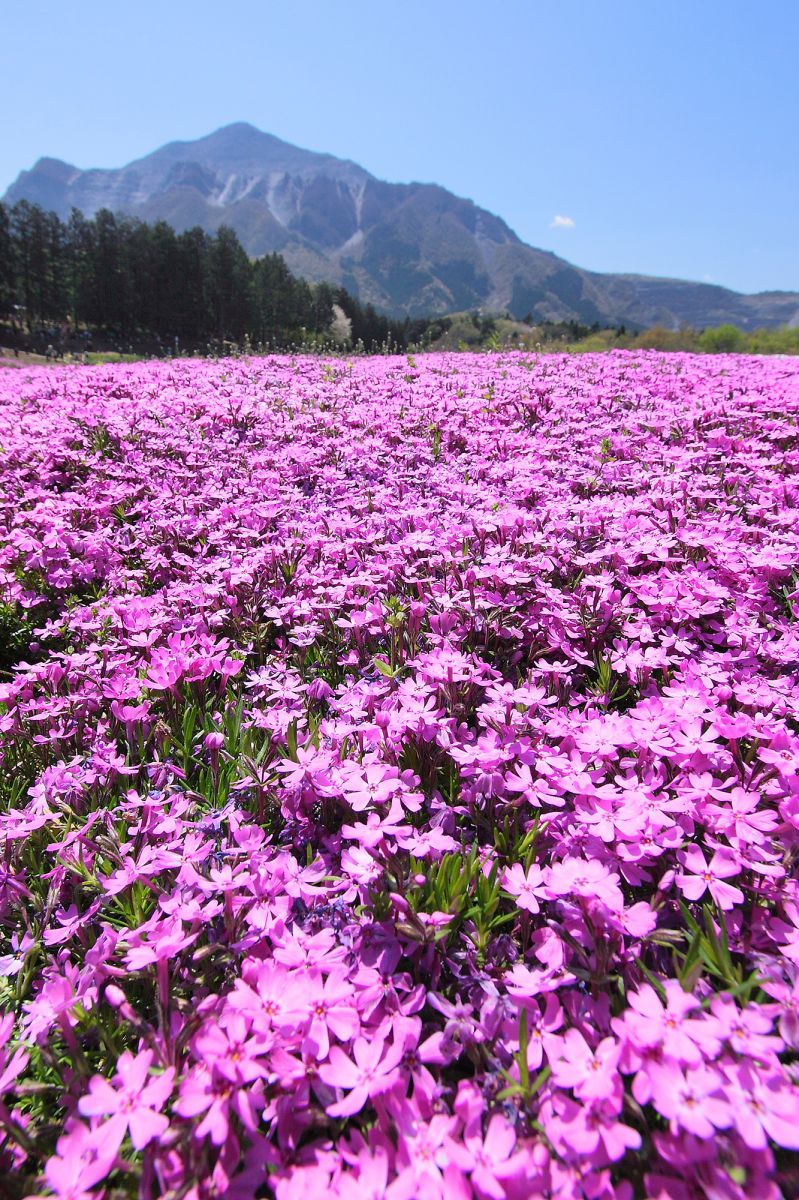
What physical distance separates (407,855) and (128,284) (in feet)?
269

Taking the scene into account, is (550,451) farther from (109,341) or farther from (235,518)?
(109,341)

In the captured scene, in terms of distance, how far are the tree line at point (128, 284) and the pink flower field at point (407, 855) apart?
64.1 metres

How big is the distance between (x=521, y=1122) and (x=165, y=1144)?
802 mm

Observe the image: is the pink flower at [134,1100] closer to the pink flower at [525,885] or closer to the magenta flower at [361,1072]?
the magenta flower at [361,1072]

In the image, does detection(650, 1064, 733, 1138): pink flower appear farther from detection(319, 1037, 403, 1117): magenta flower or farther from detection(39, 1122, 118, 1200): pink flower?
detection(39, 1122, 118, 1200): pink flower

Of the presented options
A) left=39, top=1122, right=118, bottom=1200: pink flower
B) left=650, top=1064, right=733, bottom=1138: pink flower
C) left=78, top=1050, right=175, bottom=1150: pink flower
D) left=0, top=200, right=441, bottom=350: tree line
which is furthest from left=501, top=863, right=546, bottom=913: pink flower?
left=0, top=200, right=441, bottom=350: tree line

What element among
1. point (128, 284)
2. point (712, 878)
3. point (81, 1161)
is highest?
point (128, 284)

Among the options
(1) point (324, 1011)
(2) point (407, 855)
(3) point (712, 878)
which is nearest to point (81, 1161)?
(1) point (324, 1011)

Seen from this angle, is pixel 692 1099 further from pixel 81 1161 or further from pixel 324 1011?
pixel 81 1161

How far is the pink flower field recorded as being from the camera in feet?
4.54

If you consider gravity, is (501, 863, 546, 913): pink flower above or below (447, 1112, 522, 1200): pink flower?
above

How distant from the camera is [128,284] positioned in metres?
69.2

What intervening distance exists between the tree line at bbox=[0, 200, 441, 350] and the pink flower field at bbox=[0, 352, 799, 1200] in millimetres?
64054

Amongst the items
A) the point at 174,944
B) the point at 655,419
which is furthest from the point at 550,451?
the point at 174,944
